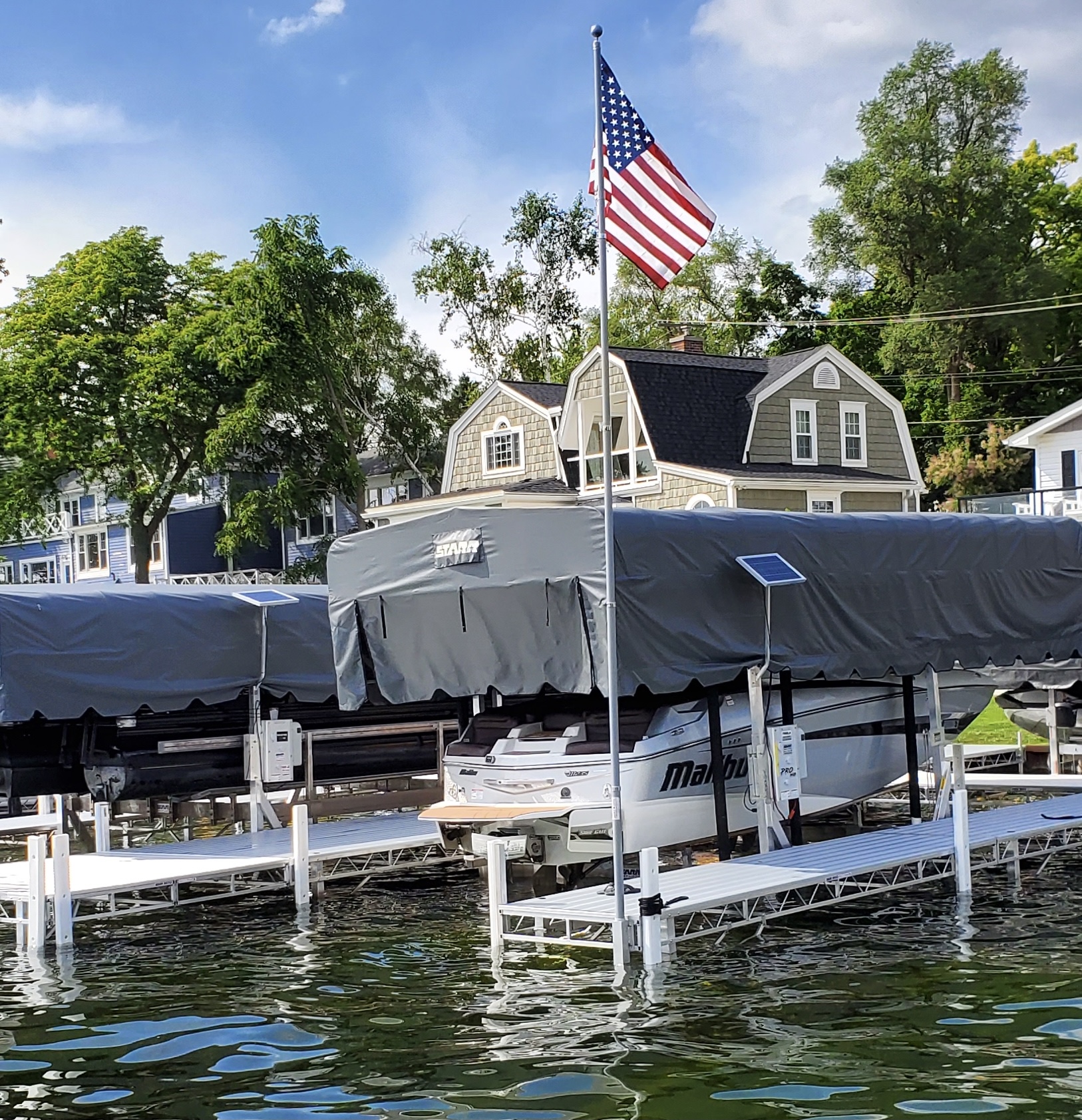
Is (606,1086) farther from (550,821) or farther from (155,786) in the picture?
(155,786)

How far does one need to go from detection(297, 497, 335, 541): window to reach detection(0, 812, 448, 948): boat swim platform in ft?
132

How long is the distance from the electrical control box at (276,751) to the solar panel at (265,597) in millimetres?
1338

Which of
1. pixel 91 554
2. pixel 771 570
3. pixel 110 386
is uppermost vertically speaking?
pixel 110 386

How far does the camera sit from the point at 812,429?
42375 mm

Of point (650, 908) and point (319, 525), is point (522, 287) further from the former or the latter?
point (650, 908)

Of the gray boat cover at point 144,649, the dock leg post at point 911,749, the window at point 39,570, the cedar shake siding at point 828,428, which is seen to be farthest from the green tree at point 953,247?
the gray boat cover at point 144,649

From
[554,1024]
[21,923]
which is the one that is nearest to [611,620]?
[554,1024]

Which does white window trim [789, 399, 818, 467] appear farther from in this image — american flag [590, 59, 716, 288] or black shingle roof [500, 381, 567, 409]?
american flag [590, 59, 716, 288]

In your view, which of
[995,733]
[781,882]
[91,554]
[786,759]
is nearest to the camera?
[781,882]

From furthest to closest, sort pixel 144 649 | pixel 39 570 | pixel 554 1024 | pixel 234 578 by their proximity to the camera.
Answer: pixel 39 570 < pixel 234 578 < pixel 144 649 < pixel 554 1024

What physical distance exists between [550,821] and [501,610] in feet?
6.18

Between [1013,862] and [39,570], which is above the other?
[39,570]

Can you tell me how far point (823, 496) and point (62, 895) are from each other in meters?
31.0

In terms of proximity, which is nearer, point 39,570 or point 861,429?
point 861,429
